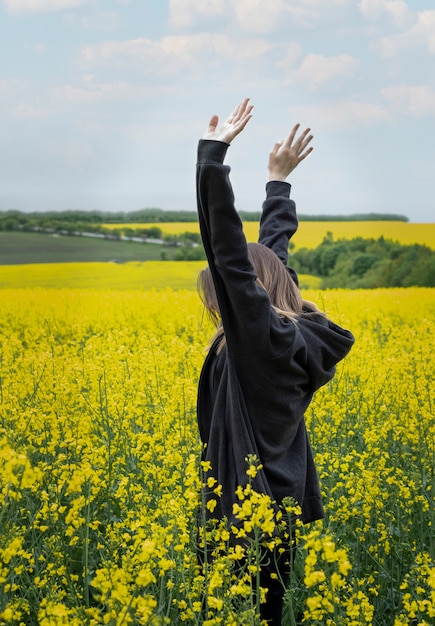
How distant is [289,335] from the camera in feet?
7.23

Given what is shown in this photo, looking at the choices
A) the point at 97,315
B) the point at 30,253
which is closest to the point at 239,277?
the point at 30,253

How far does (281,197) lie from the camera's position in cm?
286

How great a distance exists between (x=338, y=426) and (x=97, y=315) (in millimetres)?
5733

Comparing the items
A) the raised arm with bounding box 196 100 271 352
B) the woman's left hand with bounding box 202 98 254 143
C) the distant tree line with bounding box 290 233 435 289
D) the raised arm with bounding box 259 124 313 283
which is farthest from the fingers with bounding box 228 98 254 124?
the distant tree line with bounding box 290 233 435 289

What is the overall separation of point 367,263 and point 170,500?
863 centimetres

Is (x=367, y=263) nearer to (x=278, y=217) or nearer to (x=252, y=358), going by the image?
(x=278, y=217)

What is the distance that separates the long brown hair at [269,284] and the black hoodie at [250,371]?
65mm

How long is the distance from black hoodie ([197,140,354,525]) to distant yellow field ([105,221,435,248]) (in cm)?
732

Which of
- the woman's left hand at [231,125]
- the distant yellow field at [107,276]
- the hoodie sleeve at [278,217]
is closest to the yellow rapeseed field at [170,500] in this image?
the hoodie sleeve at [278,217]

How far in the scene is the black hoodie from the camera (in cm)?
211

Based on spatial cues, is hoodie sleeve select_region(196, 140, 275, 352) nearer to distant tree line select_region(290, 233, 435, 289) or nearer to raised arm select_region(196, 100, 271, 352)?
raised arm select_region(196, 100, 271, 352)

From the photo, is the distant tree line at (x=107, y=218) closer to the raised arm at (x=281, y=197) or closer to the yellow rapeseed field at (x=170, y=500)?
the yellow rapeseed field at (x=170, y=500)

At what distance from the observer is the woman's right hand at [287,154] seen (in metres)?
2.81

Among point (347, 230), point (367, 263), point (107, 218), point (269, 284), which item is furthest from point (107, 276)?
point (269, 284)
